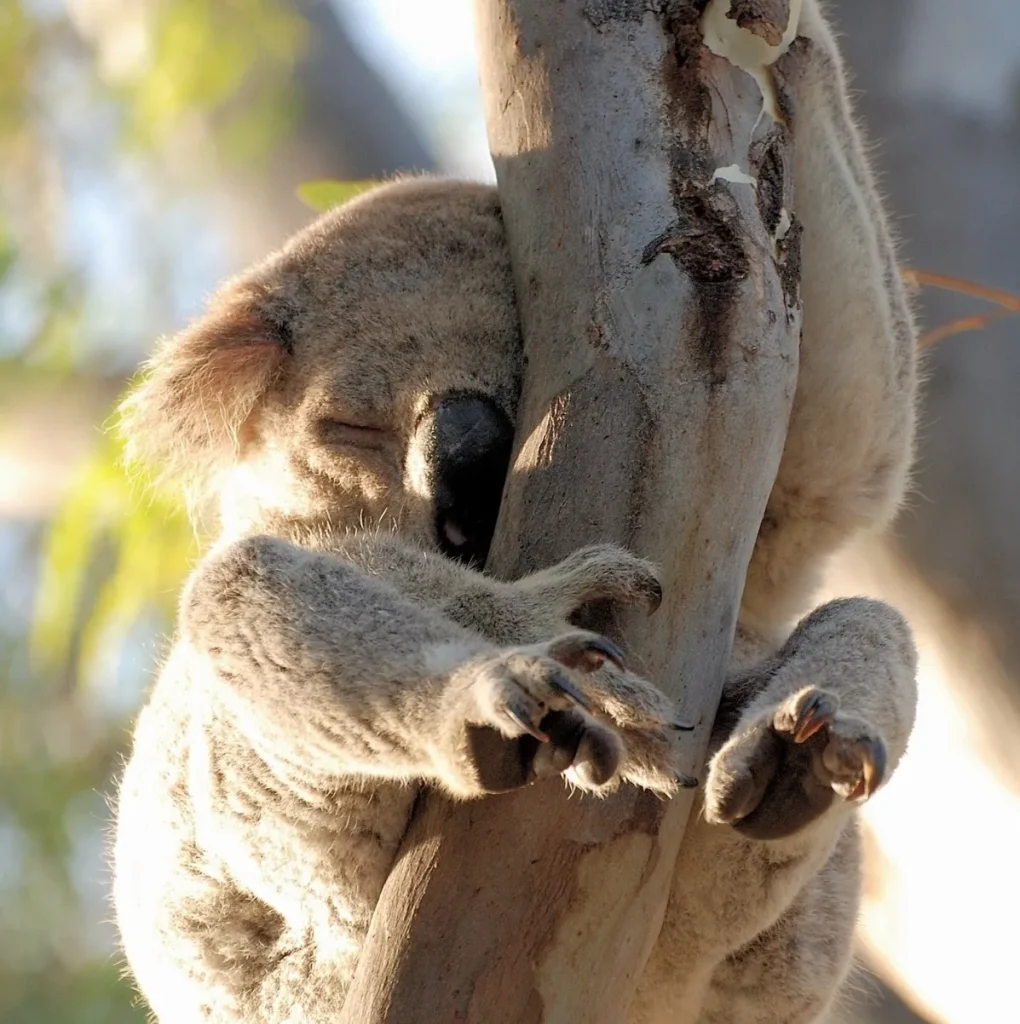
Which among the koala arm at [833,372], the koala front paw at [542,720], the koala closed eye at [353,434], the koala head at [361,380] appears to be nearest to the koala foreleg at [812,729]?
the koala front paw at [542,720]

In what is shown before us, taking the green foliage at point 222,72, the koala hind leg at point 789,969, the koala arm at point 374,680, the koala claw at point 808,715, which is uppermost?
the green foliage at point 222,72

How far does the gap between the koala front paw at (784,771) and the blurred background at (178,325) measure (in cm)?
196

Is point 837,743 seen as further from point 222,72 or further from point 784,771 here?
point 222,72

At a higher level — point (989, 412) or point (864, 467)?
point (864, 467)

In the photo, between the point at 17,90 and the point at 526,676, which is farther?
the point at 17,90

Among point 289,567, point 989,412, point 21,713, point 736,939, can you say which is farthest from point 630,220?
point 21,713

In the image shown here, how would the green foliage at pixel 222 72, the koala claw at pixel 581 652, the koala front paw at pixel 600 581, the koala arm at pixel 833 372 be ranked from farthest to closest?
the green foliage at pixel 222 72 → the koala arm at pixel 833 372 → the koala front paw at pixel 600 581 → the koala claw at pixel 581 652

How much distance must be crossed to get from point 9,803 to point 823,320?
23.7 feet

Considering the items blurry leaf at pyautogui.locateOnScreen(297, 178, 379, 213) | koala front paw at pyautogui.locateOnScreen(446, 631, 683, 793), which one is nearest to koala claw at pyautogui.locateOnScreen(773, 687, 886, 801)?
koala front paw at pyautogui.locateOnScreen(446, 631, 683, 793)

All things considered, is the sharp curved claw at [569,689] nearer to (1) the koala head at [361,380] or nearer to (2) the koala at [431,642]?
(2) the koala at [431,642]

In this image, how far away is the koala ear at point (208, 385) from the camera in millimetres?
2289

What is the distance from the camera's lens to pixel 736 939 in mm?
1857

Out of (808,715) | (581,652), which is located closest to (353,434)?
(581,652)

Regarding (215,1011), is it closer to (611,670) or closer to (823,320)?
(611,670)
